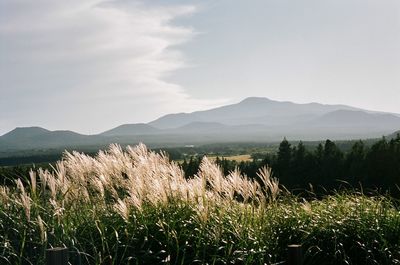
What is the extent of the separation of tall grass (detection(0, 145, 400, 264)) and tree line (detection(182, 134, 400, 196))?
3862 centimetres

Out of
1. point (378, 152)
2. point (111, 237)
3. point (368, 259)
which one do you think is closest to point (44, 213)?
point (111, 237)

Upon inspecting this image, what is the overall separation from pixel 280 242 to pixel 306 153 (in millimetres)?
49664

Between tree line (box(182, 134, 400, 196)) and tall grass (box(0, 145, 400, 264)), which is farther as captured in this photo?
tree line (box(182, 134, 400, 196))

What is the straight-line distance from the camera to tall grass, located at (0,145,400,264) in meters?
6.87

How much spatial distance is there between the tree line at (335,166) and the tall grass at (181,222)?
38625 millimetres

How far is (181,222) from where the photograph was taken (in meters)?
7.55

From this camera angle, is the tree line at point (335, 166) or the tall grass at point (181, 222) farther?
the tree line at point (335, 166)

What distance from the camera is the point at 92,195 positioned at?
30.6 feet

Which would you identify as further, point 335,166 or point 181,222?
point 335,166

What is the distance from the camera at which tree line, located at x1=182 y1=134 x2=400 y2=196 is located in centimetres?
4731

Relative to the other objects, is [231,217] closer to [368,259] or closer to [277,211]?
[277,211]

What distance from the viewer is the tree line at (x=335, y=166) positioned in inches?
1863

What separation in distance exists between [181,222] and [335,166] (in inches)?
1882

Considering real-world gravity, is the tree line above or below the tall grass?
below
